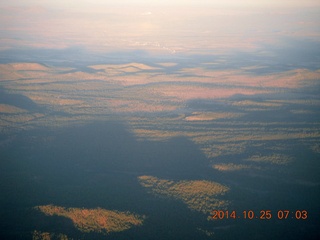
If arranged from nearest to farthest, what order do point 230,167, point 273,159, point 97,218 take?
point 97,218, point 230,167, point 273,159

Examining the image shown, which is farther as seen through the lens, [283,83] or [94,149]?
[283,83]

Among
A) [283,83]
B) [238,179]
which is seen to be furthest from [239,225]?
[283,83]

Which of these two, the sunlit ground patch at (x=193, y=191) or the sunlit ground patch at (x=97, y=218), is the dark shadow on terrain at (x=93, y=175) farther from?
the sunlit ground patch at (x=193, y=191)

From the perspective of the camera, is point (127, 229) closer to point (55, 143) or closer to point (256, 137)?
point (55, 143)

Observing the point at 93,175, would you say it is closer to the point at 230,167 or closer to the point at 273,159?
the point at 230,167

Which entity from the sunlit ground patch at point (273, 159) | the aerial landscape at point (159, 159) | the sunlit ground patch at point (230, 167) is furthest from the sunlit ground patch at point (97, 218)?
the sunlit ground patch at point (273, 159)
